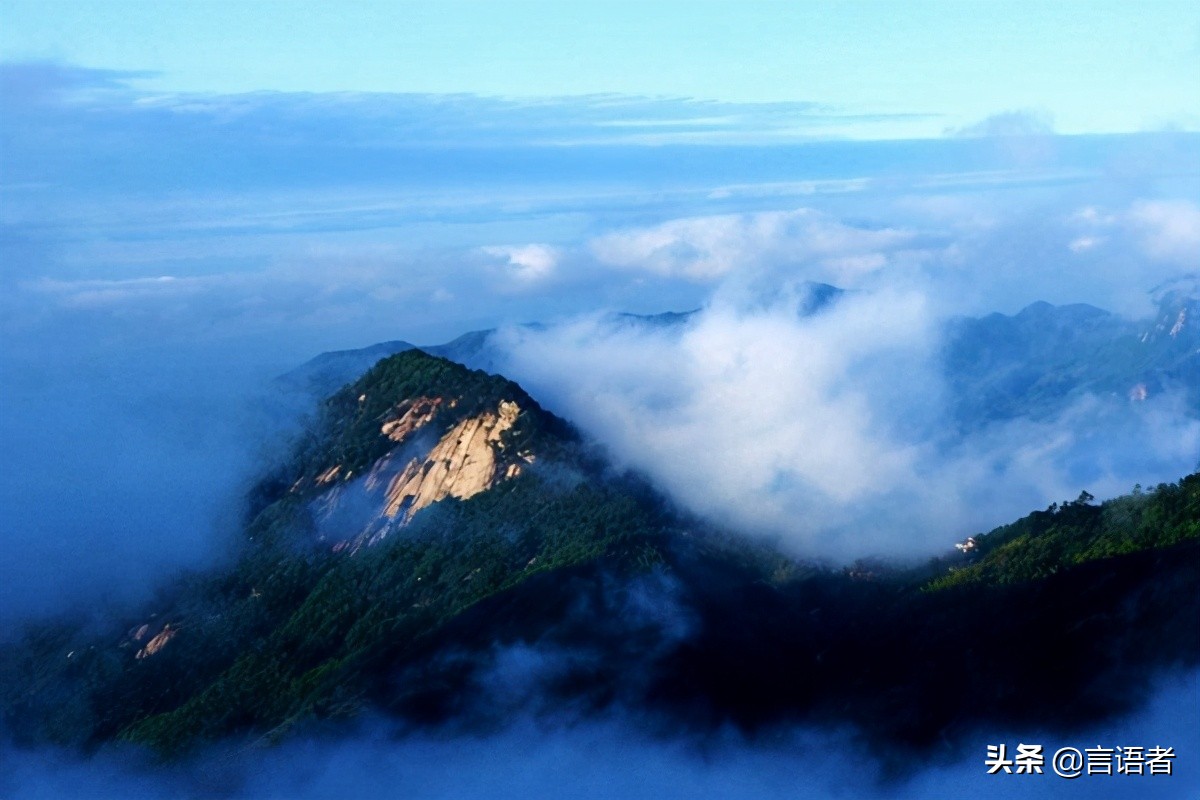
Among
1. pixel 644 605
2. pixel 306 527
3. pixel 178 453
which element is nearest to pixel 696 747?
pixel 644 605

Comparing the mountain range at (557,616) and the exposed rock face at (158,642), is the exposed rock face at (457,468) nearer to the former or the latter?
the mountain range at (557,616)

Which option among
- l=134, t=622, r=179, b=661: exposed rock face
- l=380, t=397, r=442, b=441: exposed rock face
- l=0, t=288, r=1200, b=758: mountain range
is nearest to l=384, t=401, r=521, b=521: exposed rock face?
l=0, t=288, r=1200, b=758: mountain range

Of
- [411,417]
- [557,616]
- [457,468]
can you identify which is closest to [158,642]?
[411,417]

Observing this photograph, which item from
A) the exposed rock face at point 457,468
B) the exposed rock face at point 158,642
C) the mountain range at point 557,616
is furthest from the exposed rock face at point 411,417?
the exposed rock face at point 158,642

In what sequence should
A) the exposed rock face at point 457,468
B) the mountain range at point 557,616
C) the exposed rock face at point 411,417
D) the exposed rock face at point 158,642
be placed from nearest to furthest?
1. the mountain range at point 557,616
2. the exposed rock face at point 457,468
3. the exposed rock face at point 158,642
4. the exposed rock face at point 411,417

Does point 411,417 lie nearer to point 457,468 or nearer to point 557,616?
point 457,468

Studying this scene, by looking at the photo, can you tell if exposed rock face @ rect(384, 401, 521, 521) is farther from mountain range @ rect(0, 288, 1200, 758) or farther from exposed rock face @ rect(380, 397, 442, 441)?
exposed rock face @ rect(380, 397, 442, 441)
